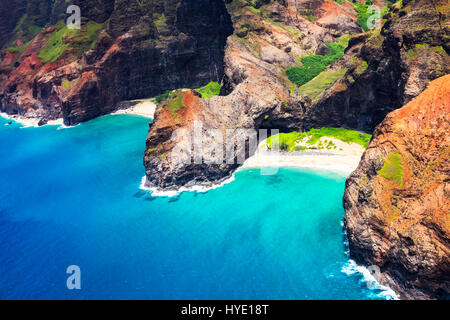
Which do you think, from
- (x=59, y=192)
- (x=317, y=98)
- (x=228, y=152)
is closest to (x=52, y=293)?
(x=59, y=192)

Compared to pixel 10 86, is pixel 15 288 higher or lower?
lower

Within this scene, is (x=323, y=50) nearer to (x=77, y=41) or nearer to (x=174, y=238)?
(x=77, y=41)

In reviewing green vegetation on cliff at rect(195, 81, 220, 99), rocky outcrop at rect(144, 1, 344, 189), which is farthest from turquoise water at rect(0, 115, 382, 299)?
green vegetation on cliff at rect(195, 81, 220, 99)

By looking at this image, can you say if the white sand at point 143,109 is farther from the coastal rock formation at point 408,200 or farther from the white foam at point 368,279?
the white foam at point 368,279

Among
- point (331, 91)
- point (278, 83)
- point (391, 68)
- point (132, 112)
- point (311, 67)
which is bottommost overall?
point (132, 112)

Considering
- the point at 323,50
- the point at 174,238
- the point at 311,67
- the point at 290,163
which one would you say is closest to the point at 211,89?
the point at 311,67

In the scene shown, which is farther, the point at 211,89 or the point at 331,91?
the point at 211,89

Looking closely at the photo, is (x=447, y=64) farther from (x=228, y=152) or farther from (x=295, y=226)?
(x=228, y=152)
